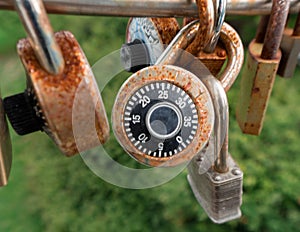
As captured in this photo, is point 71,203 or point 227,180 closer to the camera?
point 227,180

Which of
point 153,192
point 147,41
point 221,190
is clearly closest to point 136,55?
point 147,41

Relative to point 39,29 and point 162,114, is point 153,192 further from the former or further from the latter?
point 39,29

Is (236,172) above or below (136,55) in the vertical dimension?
below

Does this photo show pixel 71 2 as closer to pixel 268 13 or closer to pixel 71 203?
pixel 268 13

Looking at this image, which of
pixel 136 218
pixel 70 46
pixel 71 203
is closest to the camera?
pixel 70 46

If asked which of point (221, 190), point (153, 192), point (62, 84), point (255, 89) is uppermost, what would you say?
point (62, 84)

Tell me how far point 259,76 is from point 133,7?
8.8 inches

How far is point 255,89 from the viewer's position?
1.92 ft

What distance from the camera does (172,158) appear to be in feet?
1.60

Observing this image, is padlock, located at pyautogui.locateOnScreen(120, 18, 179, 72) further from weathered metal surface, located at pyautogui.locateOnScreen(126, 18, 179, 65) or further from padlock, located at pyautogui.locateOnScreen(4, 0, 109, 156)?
padlock, located at pyautogui.locateOnScreen(4, 0, 109, 156)

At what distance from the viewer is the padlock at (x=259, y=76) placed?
52cm

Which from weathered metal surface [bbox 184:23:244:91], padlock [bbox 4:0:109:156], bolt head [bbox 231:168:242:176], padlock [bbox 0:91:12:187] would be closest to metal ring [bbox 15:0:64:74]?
padlock [bbox 4:0:109:156]

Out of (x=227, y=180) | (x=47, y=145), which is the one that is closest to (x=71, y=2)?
(x=227, y=180)

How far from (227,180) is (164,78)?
0.63 ft
